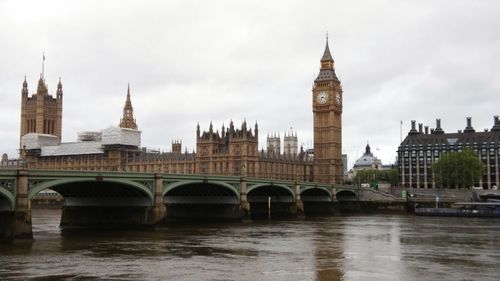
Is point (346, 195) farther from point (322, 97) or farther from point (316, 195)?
point (322, 97)

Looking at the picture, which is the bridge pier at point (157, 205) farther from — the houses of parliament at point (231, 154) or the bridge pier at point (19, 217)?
the houses of parliament at point (231, 154)

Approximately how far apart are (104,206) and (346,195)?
2601 inches

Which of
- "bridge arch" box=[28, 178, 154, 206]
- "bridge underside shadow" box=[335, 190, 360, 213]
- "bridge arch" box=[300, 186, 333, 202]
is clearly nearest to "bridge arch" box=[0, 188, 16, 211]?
"bridge arch" box=[28, 178, 154, 206]

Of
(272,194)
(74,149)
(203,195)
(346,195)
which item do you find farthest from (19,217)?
(74,149)

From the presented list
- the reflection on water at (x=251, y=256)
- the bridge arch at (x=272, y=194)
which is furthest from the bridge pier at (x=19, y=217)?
the bridge arch at (x=272, y=194)

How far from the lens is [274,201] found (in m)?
96.8

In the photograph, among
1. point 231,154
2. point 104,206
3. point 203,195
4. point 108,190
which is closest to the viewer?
point 108,190

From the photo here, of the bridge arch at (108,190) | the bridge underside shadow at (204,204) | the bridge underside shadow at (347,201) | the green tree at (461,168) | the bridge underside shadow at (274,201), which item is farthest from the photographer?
the green tree at (461,168)

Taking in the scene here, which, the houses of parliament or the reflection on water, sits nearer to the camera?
the reflection on water

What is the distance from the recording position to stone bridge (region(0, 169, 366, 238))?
4766 centimetres

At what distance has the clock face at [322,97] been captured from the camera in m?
160

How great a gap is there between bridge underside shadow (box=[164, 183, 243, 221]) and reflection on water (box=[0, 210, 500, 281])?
18.4 metres

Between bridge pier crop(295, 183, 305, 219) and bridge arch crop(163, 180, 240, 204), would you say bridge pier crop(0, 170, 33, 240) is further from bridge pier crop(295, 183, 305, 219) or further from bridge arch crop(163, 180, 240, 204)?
bridge pier crop(295, 183, 305, 219)

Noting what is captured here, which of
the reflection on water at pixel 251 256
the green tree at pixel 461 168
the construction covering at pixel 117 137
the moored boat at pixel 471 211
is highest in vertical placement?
the construction covering at pixel 117 137
